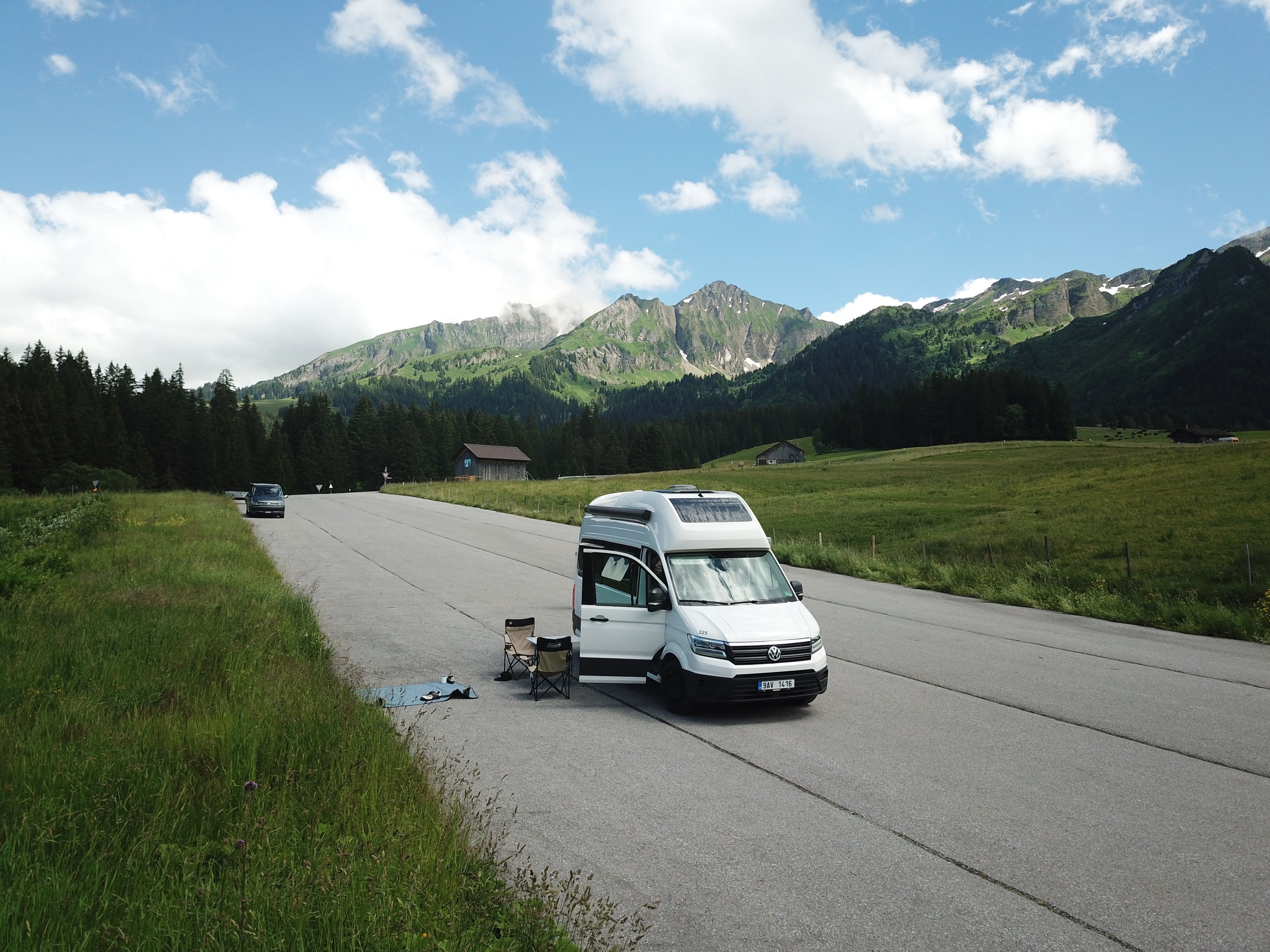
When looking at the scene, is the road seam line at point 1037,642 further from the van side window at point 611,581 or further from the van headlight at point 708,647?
the van side window at point 611,581

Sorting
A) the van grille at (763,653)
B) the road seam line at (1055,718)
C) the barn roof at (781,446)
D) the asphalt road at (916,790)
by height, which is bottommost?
the road seam line at (1055,718)

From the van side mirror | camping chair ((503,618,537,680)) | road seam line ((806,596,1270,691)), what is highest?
the van side mirror

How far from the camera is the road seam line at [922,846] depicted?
467 centimetres

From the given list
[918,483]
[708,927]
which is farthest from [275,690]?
[918,483]

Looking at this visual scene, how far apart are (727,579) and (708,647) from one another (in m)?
1.44

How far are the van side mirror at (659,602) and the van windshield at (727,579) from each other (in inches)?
6.9

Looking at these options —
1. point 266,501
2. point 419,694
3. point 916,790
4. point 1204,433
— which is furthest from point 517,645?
point 1204,433

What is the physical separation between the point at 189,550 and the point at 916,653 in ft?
64.5

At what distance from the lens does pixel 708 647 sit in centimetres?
923

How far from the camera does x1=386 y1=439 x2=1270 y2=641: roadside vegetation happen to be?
18734 millimetres

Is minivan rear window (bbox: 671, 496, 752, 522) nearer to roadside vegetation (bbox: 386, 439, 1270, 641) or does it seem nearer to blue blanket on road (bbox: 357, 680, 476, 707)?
blue blanket on road (bbox: 357, 680, 476, 707)

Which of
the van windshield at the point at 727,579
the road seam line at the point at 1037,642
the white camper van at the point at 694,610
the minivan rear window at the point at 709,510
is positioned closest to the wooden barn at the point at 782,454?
the road seam line at the point at 1037,642

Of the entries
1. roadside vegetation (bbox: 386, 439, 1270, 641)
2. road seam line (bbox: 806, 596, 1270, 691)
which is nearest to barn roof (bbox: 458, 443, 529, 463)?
roadside vegetation (bbox: 386, 439, 1270, 641)

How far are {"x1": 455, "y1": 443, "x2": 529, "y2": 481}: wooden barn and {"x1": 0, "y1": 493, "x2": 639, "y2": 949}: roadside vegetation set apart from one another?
11147cm
